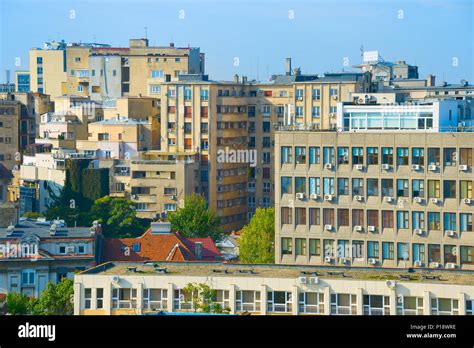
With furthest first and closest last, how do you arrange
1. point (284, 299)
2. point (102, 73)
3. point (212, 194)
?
point (102, 73)
point (212, 194)
point (284, 299)

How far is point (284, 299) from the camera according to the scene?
29031 mm

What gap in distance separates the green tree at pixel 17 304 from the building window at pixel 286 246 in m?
6.77

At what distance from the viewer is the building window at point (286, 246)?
38.5m

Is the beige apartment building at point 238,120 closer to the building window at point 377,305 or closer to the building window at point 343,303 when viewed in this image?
the building window at point 343,303

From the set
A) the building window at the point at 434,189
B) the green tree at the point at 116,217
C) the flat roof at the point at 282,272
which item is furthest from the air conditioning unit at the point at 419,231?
the green tree at the point at 116,217

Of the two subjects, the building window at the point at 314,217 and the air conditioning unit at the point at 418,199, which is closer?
the air conditioning unit at the point at 418,199

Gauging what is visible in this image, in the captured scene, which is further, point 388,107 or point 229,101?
point 229,101

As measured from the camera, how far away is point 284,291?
95.2ft

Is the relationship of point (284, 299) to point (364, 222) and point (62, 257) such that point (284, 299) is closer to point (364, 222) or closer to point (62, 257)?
point (364, 222)

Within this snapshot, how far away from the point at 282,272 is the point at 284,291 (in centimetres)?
200

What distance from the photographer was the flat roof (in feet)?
97.1

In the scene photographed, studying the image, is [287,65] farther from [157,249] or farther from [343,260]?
[343,260]
